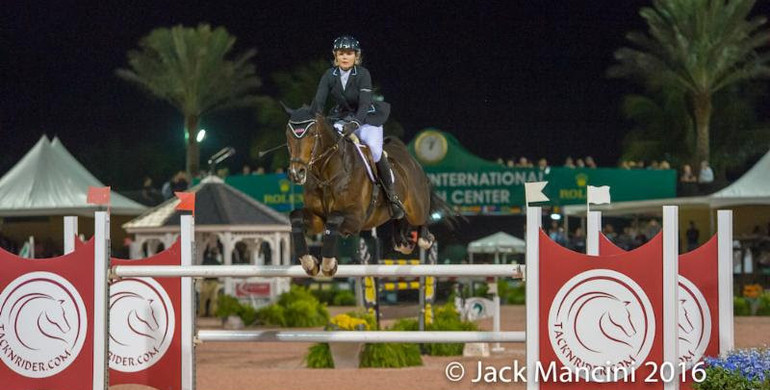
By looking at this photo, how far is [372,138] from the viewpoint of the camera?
824 cm

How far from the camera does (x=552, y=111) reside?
50375 mm

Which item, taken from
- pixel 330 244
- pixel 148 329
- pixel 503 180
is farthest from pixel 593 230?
pixel 503 180

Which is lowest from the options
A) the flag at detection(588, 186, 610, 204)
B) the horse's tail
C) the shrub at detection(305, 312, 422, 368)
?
the shrub at detection(305, 312, 422, 368)

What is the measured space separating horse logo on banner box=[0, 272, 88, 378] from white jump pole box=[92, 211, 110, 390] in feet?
0.39

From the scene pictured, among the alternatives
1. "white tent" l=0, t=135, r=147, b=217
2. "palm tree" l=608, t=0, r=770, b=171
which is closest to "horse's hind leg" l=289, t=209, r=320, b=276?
"white tent" l=0, t=135, r=147, b=217

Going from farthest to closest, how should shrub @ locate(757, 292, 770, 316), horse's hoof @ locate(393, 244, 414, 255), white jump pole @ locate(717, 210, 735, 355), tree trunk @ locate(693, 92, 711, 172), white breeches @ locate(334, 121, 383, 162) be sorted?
tree trunk @ locate(693, 92, 711, 172)
shrub @ locate(757, 292, 770, 316)
horse's hoof @ locate(393, 244, 414, 255)
white breeches @ locate(334, 121, 383, 162)
white jump pole @ locate(717, 210, 735, 355)

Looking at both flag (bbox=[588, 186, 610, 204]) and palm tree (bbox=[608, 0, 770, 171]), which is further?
palm tree (bbox=[608, 0, 770, 171])

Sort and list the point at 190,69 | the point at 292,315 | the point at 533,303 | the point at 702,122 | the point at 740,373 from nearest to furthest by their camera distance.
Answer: the point at 740,373 → the point at 533,303 → the point at 292,315 → the point at 702,122 → the point at 190,69

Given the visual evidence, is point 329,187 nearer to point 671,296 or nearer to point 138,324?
point 138,324

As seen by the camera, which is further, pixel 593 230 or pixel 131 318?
pixel 131 318

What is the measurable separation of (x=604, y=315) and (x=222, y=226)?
1658 centimetres

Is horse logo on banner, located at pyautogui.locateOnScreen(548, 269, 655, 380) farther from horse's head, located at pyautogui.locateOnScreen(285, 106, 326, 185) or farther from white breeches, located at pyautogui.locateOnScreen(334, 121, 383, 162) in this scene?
horse's head, located at pyautogui.locateOnScreen(285, 106, 326, 185)

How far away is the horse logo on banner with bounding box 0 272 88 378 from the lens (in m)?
8.08

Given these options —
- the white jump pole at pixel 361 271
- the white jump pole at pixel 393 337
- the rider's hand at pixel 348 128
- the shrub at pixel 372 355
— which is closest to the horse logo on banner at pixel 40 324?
the white jump pole at pixel 361 271
